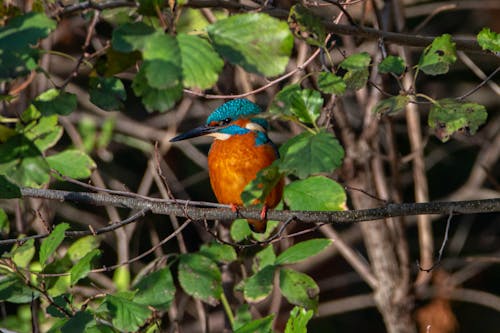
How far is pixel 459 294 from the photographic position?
A: 4227mm

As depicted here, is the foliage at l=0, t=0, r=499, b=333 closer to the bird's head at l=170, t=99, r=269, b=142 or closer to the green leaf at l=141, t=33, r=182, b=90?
the green leaf at l=141, t=33, r=182, b=90

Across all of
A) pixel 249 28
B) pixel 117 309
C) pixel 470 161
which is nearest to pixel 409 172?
pixel 470 161

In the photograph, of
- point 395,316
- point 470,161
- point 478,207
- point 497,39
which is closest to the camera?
point 497,39

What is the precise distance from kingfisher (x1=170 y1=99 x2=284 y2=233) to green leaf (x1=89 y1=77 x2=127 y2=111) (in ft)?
2.71

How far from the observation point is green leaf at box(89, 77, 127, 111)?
166 cm

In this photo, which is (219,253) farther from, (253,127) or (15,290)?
(15,290)

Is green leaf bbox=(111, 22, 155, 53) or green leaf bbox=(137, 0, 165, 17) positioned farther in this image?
green leaf bbox=(137, 0, 165, 17)

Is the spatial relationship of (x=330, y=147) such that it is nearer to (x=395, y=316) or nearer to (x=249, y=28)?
(x=249, y=28)

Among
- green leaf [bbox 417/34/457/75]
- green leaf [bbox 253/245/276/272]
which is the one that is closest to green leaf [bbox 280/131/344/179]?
green leaf [bbox 417/34/457/75]

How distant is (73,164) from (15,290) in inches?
16.0

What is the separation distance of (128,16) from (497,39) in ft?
3.52

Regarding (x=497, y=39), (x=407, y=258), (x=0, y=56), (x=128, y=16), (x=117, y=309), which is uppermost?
(x=0, y=56)

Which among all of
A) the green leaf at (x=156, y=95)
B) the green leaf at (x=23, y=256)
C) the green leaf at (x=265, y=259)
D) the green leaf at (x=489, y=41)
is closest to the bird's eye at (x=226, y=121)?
the green leaf at (x=265, y=259)

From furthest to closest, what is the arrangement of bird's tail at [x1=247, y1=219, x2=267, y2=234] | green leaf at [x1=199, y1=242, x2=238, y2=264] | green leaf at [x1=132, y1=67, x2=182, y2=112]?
bird's tail at [x1=247, y1=219, x2=267, y2=234] < green leaf at [x1=199, y1=242, x2=238, y2=264] < green leaf at [x1=132, y1=67, x2=182, y2=112]
